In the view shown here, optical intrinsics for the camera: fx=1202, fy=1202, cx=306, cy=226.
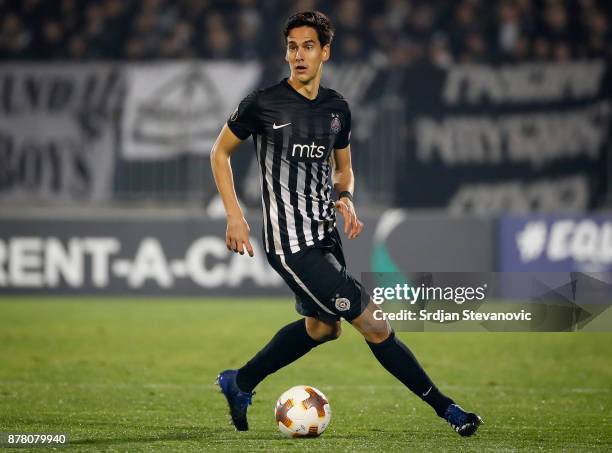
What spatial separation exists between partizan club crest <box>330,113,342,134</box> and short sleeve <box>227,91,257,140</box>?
16.1 inches

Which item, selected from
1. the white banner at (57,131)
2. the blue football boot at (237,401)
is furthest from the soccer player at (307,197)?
the white banner at (57,131)

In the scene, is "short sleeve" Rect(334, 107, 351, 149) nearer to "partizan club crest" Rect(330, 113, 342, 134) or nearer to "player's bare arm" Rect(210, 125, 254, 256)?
"partizan club crest" Rect(330, 113, 342, 134)

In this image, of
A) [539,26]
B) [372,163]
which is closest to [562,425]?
[372,163]

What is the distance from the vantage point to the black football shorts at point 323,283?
6.03 metres

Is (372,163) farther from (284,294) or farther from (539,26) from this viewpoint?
(539,26)

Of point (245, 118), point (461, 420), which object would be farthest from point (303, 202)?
point (461, 420)

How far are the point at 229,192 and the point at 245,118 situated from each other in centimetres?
39

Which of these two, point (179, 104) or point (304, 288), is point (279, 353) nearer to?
point (304, 288)

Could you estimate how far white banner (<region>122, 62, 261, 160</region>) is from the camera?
47.8 feet

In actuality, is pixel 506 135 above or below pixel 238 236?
above

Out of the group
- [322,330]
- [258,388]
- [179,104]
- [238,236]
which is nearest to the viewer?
[238,236]

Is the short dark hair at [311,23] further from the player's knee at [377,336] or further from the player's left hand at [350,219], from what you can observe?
the player's knee at [377,336]

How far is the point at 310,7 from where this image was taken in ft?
55.7

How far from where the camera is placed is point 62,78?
48.7 feet
